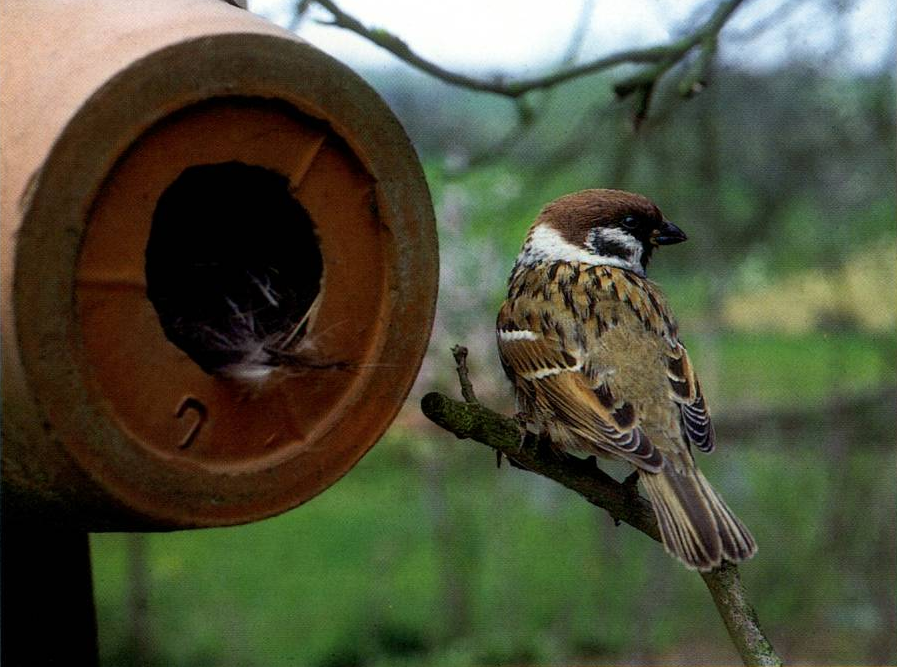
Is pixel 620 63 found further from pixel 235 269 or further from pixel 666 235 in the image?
pixel 235 269

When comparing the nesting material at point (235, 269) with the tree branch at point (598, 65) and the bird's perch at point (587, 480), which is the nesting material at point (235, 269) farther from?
the tree branch at point (598, 65)

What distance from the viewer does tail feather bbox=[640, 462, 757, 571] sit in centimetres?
262

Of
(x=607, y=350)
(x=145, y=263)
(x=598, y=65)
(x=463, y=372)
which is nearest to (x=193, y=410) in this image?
(x=145, y=263)

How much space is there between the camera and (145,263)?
2.27 m

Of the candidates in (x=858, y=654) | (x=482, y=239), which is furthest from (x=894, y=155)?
(x=858, y=654)

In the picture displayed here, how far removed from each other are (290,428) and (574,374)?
1084 mm

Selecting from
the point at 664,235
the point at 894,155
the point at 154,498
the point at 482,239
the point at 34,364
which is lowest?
the point at 154,498

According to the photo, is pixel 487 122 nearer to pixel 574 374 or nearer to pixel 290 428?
pixel 574 374

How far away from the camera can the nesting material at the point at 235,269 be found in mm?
2326

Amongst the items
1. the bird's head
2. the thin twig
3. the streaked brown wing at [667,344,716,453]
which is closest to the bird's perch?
the thin twig

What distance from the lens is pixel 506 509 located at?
7984 millimetres

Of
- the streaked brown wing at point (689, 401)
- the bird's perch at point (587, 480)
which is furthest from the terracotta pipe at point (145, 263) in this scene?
the streaked brown wing at point (689, 401)

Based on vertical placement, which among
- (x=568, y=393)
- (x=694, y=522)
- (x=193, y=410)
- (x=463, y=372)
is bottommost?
(x=193, y=410)

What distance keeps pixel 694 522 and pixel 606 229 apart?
3.18ft
